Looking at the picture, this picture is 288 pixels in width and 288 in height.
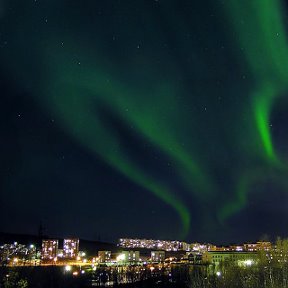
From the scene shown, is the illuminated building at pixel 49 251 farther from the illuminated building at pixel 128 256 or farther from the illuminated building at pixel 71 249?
the illuminated building at pixel 128 256

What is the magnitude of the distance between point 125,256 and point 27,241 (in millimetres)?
42508

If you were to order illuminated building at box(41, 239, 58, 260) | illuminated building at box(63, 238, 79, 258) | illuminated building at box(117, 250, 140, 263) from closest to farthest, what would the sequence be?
illuminated building at box(41, 239, 58, 260) → illuminated building at box(63, 238, 79, 258) → illuminated building at box(117, 250, 140, 263)

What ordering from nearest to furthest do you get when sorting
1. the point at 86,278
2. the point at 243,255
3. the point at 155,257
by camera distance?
the point at 86,278 → the point at 243,255 → the point at 155,257

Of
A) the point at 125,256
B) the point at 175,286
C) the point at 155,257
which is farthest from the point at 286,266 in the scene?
the point at 155,257

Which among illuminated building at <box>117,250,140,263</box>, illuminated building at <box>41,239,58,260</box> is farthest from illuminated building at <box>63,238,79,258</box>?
illuminated building at <box>117,250,140,263</box>

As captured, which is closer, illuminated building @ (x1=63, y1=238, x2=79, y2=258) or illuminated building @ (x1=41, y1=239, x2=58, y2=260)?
illuminated building @ (x1=41, y1=239, x2=58, y2=260)

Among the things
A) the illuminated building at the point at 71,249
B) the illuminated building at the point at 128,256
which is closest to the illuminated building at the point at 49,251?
the illuminated building at the point at 71,249

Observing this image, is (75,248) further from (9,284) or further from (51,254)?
(9,284)

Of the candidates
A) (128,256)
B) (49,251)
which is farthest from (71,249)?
(128,256)

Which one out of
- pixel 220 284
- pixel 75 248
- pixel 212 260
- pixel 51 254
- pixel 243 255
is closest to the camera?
pixel 220 284

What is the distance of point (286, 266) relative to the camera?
62156 mm

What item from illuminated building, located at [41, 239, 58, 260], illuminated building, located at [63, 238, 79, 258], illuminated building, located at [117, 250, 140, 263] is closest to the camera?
illuminated building, located at [41, 239, 58, 260]

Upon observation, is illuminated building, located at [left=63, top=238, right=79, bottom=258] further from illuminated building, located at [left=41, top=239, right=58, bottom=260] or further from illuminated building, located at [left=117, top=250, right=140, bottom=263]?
illuminated building, located at [left=117, top=250, right=140, bottom=263]

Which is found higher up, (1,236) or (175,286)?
(1,236)
